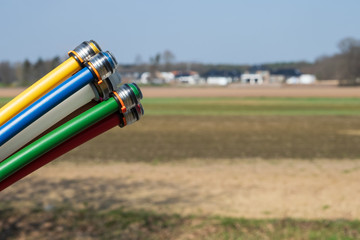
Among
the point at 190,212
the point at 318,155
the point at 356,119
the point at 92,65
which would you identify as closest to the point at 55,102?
the point at 92,65

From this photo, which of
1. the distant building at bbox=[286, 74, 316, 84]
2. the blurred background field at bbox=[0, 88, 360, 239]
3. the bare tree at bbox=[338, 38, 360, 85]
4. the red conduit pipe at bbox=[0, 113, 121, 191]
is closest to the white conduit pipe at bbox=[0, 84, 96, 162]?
the red conduit pipe at bbox=[0, 113, 121, 191]

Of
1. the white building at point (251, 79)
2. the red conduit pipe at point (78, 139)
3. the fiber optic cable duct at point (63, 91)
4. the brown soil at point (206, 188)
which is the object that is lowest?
the brown soil at point (206, 188)

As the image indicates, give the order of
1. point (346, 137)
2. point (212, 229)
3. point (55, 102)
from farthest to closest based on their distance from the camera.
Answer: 1. point (346, 137)
2. point (212, 229)
3. point (55, 102)

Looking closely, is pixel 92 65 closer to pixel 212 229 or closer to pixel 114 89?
pixel 114 89

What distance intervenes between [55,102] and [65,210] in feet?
26.0

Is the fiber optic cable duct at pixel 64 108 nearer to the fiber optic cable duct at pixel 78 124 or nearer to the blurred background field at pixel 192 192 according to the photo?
the fiber optic cable duct at pixel 78 124

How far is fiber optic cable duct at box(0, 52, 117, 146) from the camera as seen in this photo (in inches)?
63.9

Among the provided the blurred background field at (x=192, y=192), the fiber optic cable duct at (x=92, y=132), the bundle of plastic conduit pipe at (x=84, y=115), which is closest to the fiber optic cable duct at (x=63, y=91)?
the bundle of plastic conduit pipe at (x=84, y=115)

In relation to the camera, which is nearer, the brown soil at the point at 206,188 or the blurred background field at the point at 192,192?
the blurred background field at the point at 192,192

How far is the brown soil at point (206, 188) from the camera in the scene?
9469mm

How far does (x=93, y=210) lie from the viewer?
924cm

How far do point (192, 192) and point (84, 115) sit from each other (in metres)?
9.25

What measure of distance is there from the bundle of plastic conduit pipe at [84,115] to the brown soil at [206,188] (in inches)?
295

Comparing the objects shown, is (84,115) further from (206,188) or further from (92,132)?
(206,188)
